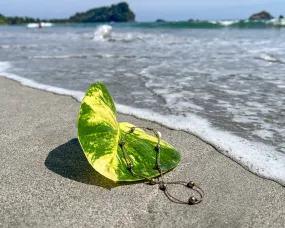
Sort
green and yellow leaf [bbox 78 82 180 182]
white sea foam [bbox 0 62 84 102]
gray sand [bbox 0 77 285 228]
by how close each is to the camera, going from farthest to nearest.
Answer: white sea foam [bbox 0 62 84 102] < green and yellow leaf [bbox 78 82 180 182] < gray sand [bbox 0 77 285 228]

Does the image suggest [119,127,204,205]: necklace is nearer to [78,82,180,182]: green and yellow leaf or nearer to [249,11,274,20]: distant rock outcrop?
[78,82,180,182]: green and yellow leaf

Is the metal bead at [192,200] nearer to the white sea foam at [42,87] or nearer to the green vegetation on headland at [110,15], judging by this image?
the white sea foam at [42,87]

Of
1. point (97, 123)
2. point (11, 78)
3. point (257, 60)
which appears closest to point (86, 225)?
point (97, 123)

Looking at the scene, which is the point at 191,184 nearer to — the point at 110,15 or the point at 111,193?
the point at 111,193

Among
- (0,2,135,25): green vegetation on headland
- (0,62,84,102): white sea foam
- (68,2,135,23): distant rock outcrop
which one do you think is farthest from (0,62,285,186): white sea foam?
(68,2,135,23): distant rock outcrop

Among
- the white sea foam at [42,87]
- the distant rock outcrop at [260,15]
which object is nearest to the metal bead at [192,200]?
the white sea foam at [42,87]
